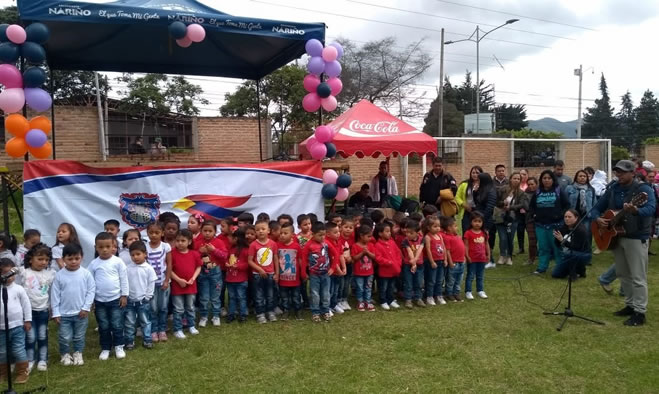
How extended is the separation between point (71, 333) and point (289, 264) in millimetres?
2227

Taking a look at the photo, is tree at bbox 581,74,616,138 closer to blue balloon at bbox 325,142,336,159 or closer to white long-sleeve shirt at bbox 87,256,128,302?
blue balloon at bbox 325,142,336,159

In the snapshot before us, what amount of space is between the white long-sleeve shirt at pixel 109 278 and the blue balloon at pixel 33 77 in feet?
8.79

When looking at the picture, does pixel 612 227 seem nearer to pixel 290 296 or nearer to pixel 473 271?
pixel 473 271

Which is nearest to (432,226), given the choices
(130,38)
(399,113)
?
(130,38)

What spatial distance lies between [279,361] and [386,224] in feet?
7.25

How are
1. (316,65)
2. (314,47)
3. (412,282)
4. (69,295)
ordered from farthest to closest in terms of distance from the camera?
(316,65) → (314,47) → (412,282) → (69,295)

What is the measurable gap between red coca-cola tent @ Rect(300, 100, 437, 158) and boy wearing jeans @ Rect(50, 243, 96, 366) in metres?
4.42

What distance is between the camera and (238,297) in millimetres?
5582

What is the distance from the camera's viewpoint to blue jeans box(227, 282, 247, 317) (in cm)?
554

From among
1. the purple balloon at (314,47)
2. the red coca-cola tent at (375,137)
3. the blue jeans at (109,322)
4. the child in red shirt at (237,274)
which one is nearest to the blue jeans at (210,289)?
the child in red shirt at (237,274)

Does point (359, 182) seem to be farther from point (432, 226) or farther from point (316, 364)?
point (316, 364)

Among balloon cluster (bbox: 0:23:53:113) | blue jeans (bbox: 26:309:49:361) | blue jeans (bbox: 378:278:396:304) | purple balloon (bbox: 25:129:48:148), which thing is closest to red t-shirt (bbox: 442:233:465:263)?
blue jeans (bbox: 378:278:396:304)

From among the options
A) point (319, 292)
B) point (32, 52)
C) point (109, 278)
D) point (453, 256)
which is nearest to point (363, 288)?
point (319, 292)

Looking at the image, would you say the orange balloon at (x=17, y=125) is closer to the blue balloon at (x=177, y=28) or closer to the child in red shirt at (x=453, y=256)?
the blue balloon at (x=177, y=28)
